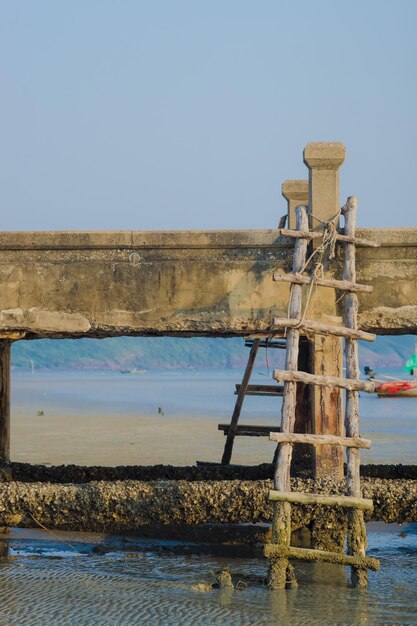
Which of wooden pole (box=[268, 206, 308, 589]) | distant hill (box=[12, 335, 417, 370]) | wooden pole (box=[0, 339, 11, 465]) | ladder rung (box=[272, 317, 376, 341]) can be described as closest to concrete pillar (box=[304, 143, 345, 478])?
ladder rung (box=[272, 317, 376, 341])

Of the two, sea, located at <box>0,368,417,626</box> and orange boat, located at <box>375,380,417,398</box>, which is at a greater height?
orange boat, located at <box>375,380,417,398</box>

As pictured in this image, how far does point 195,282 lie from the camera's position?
28.8 feet

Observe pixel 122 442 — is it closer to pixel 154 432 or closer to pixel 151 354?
pixel 154 432

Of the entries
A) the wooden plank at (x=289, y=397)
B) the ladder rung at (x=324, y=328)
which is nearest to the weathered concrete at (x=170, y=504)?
the wooden plank at (x=289, y=397)

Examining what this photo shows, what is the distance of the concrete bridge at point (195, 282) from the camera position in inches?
341

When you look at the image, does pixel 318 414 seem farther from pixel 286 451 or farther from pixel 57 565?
pixel 57 565

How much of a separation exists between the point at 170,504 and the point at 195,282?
2054 mm

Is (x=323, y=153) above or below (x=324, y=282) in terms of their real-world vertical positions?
above

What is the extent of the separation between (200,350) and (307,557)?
535 ft

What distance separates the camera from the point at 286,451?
747 centimetres

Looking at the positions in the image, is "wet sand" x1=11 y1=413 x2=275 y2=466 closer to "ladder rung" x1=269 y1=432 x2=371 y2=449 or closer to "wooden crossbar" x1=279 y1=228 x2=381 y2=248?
"wooden crossbar" x1=279 y1=228 x2=381 y2=248

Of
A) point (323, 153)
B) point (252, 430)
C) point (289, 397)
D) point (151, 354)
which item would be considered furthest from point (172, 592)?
point (151, 354)

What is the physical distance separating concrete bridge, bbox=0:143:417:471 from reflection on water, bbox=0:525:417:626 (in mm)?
1247

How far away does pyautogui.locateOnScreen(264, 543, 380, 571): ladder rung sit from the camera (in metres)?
7.20
